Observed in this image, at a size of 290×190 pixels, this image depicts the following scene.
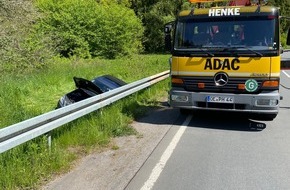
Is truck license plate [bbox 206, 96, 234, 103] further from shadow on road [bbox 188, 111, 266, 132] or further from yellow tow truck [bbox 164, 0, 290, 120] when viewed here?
shadow on road [bbox 188, 111, 266, 132]

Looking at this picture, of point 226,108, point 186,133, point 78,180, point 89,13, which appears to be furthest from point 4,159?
point 89,13

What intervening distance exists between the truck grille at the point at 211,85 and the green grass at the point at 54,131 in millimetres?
1646

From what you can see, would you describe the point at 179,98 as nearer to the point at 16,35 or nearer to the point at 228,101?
the point at 228,101

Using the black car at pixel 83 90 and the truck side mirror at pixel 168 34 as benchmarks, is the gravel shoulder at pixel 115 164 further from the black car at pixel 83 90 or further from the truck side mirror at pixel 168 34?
the truck side mirror at pixel 168 34

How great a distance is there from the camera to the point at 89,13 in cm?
2625

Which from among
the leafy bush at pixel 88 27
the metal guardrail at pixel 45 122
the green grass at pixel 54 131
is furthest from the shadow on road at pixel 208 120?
the leafy bush at pixel 88 27

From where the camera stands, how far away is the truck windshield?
24.5ft

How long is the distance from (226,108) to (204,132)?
2.47 ft

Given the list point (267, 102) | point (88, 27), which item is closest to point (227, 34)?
point (267, 102)

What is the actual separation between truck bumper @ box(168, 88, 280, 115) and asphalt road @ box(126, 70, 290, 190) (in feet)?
1.58

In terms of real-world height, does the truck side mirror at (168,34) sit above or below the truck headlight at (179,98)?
above

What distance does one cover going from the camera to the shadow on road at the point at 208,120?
8.12 metres

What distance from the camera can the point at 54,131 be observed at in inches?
251

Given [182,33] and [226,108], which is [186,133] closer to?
[226,108]
